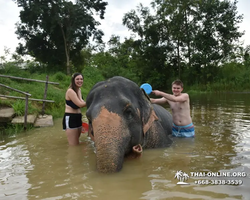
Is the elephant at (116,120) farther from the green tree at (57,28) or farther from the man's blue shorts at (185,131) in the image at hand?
the green tree at (57,28)

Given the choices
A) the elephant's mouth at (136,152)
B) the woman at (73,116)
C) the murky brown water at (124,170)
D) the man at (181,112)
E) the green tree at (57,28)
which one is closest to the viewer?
the murky brown water at (124,170)

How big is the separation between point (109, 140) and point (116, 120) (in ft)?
0.81

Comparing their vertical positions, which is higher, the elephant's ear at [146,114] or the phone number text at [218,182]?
the elephant's ear at [146,114]

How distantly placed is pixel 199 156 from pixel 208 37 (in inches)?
972

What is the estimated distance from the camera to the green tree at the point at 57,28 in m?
22.6

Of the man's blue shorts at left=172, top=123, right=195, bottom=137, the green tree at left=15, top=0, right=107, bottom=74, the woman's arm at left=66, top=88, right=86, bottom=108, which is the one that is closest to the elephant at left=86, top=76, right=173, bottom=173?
the woman's arm at left=66, top=88, right=86, bottom=108

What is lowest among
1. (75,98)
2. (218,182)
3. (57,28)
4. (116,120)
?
(218,182)

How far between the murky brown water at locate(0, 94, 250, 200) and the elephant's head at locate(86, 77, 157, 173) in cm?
24

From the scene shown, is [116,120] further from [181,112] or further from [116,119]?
[181,112]

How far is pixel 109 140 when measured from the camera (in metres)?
2.63

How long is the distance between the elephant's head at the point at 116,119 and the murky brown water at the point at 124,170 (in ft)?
0.80

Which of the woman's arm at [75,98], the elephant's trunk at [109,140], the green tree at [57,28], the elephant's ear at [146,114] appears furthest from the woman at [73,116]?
the green tree at [57,28]

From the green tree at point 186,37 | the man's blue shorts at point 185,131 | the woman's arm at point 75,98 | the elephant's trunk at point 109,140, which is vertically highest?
the green tree at point 186,37

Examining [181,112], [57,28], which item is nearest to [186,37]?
[57,28]
